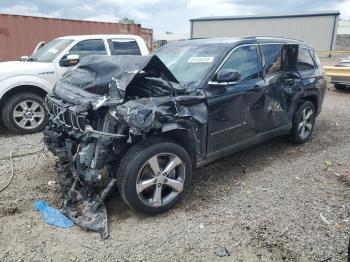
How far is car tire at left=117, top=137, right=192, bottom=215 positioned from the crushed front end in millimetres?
144

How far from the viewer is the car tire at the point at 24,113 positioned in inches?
233

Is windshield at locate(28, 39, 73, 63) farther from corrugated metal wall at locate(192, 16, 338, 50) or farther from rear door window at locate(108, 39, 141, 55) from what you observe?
corrugated metal wall at locate(192, 16, 338, 50)

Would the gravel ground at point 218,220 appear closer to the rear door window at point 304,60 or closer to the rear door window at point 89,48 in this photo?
the rear door window at point 304,60

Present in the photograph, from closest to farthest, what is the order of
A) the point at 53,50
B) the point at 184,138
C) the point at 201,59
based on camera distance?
the point at 184,138 < the point at 201,59 < the point at 53,50

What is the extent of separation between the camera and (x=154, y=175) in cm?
331

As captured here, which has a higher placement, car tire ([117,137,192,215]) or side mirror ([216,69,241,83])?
side mirror ([216,69,241,83])

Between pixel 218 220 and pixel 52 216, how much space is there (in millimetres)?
1682

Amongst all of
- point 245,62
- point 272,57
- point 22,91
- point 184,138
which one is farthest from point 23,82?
point 272,57

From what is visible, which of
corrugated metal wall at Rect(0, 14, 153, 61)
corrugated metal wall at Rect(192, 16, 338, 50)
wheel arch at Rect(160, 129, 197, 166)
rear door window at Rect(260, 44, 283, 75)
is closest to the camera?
wheel arch at Rect(160, 129, 197, 166)

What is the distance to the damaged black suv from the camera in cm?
312

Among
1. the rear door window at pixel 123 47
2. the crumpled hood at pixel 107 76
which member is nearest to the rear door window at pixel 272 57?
the crumpled hood at pixel 107 76

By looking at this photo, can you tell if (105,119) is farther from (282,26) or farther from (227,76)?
(282,26)

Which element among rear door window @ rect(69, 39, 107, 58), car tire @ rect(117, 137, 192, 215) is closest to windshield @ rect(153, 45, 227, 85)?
car tire @ rect(117, 137, 192, 215)

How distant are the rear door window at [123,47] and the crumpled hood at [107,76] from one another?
9.81 feet
